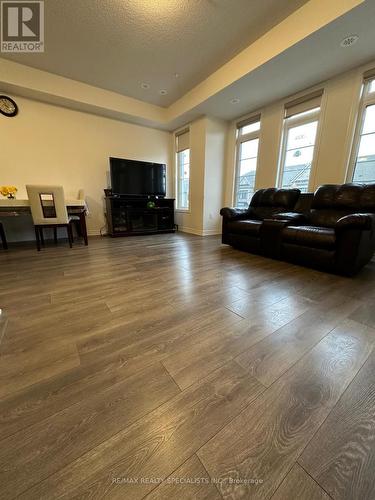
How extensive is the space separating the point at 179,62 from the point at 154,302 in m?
3.60

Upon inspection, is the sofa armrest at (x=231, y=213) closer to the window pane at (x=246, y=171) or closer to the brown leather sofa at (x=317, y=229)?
the brown leather sofa at (x=317, y=229)

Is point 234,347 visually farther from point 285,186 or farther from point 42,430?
point 285,186

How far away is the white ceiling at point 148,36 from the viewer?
7.17 ft

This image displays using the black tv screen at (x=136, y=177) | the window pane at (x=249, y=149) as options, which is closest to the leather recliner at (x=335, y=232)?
→ the window pane at (x=249, y=149)

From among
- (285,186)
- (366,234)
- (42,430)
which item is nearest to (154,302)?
(42,430)

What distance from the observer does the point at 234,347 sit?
1086 millimetres

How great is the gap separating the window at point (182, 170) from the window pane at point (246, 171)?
1251 mm

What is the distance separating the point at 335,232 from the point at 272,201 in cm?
135

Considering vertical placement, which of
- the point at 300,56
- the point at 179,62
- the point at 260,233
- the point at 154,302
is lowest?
the point at 154,302

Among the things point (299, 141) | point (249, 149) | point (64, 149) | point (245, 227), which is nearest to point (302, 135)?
point (299, 141)

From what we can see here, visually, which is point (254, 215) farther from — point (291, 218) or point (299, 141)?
point (299, 141)

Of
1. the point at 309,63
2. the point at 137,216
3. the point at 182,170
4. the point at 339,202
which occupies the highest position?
the point at 309,63

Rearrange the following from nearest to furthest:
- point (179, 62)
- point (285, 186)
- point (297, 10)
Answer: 1. point (297, 10)
2. point (179, 62)
3. point (285, 186)

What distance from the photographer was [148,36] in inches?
100
